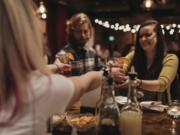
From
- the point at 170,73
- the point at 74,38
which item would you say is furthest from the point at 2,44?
the point at 74,38

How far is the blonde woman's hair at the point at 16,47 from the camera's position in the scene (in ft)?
2.78

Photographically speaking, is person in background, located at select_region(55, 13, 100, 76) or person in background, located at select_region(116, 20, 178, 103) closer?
person in background, located at select_region(116, 20, 178, 103)

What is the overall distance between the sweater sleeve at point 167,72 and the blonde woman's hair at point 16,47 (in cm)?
180

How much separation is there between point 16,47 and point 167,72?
197 centimetres

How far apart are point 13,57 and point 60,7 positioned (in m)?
10.1

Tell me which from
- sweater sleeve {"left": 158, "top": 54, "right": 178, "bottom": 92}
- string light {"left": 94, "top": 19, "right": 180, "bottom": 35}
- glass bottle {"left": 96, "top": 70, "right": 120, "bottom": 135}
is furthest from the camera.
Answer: string light {"left": 94, "top": 19, "right": 180, "bottom": 35}

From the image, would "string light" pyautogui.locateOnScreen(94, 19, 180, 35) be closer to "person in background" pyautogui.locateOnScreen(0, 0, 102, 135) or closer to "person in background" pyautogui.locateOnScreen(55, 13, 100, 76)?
"person in background" pyautogui.locateOnScreen(55, 13, 100, 76)

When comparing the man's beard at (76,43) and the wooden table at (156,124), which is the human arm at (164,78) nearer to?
the wooden table at (156,124)

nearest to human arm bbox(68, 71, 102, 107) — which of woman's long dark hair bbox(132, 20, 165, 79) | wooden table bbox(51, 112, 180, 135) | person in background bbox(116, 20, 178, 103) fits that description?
Answer: wooden table bbox(51, 112, 180, 135)

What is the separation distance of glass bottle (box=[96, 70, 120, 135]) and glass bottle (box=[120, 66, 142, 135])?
0.03 metres

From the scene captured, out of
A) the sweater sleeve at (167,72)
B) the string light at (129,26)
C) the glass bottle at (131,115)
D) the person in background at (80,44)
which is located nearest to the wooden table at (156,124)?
the glass bottle at (131,115)

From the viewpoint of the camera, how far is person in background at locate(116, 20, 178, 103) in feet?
8.58

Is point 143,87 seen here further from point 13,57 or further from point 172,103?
point 13,57

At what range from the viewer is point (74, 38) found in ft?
12.4
